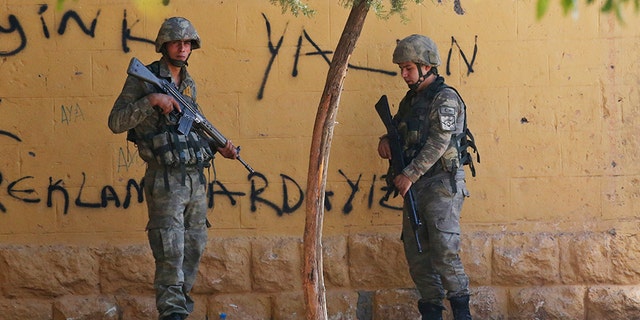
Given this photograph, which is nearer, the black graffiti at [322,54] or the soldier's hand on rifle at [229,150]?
the soldier's hand on rifle at [229,150]

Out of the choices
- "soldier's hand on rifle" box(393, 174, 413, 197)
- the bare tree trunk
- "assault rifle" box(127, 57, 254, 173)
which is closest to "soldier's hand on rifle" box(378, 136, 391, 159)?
"soldier's hand on rifle" box(393, 174, 413, 197)

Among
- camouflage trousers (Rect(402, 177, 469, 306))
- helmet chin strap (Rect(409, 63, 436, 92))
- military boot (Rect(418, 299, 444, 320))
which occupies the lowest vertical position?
military boot (Rect(418, 299, 444, 320))

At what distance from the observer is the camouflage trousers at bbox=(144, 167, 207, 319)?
19.1 feet

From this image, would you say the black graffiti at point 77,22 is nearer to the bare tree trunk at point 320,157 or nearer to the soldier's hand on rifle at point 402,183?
the bare tree trunk at point 320,157

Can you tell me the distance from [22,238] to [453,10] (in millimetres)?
3208

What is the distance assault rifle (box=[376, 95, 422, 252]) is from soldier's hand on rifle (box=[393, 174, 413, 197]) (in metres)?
0.05

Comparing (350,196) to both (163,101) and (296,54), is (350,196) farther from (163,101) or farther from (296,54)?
(163,101)

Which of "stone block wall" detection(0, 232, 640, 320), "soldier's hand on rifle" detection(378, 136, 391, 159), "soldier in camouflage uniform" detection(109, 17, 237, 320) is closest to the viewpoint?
"soldier in camouflage uniform" detection(109, 17, 237, 320)

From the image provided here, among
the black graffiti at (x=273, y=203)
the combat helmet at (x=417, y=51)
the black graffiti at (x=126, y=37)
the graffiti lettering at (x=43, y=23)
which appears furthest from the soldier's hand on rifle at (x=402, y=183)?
the graffiti lettering at (x=43, y=23)

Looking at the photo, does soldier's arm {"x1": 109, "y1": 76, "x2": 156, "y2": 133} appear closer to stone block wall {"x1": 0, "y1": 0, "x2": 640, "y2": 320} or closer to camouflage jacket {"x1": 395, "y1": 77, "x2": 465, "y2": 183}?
stone block wall {"x1": 0, "y1": 0, "x2": 640, "y2": 320}

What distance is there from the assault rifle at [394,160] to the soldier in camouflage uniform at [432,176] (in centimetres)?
5

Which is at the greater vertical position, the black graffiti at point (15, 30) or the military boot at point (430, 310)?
the black graffiti at point (15, 30)

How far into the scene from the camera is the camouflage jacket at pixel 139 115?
578 cm

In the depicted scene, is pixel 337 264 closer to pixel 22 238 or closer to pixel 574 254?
pixel 574 254
